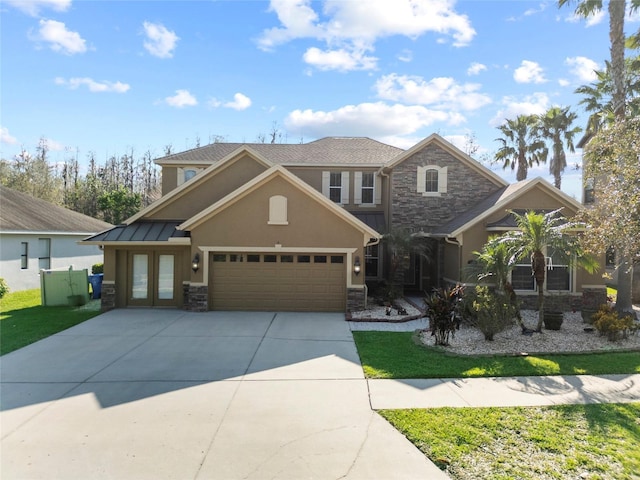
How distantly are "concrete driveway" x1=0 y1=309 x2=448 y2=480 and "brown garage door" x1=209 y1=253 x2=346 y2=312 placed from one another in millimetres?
3386

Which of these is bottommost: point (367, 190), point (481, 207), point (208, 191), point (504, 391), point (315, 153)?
point (504, 391)

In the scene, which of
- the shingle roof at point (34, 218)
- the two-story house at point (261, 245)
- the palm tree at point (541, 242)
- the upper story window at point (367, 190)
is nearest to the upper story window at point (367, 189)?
the upper story window at point (367, 190)

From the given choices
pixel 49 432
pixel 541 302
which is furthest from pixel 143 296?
pixel 541 302

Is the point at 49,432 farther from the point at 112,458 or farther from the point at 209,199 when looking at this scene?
the point at 209,199

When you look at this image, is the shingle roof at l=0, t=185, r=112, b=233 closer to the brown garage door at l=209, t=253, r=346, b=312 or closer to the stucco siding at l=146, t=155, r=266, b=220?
the stucco siding at l=146, t=155, r=266, b=220

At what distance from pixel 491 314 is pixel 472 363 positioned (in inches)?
73.3

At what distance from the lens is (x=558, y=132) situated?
24.8 m

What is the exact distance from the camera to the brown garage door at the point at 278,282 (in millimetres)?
13438

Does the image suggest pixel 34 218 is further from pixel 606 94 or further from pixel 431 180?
pixel 606 94

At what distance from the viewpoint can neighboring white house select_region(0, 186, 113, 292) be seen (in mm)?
17438

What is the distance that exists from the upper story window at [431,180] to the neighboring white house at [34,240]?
1789 centimetres

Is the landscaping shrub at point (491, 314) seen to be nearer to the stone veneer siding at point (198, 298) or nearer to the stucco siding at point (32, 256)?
the stone veneer siding at point (198, 298)

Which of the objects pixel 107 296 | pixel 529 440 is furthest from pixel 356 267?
pixel 107 296

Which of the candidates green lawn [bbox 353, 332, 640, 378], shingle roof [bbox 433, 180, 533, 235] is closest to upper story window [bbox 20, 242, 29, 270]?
green lawn [bbox 353, 332, 640, 378]
